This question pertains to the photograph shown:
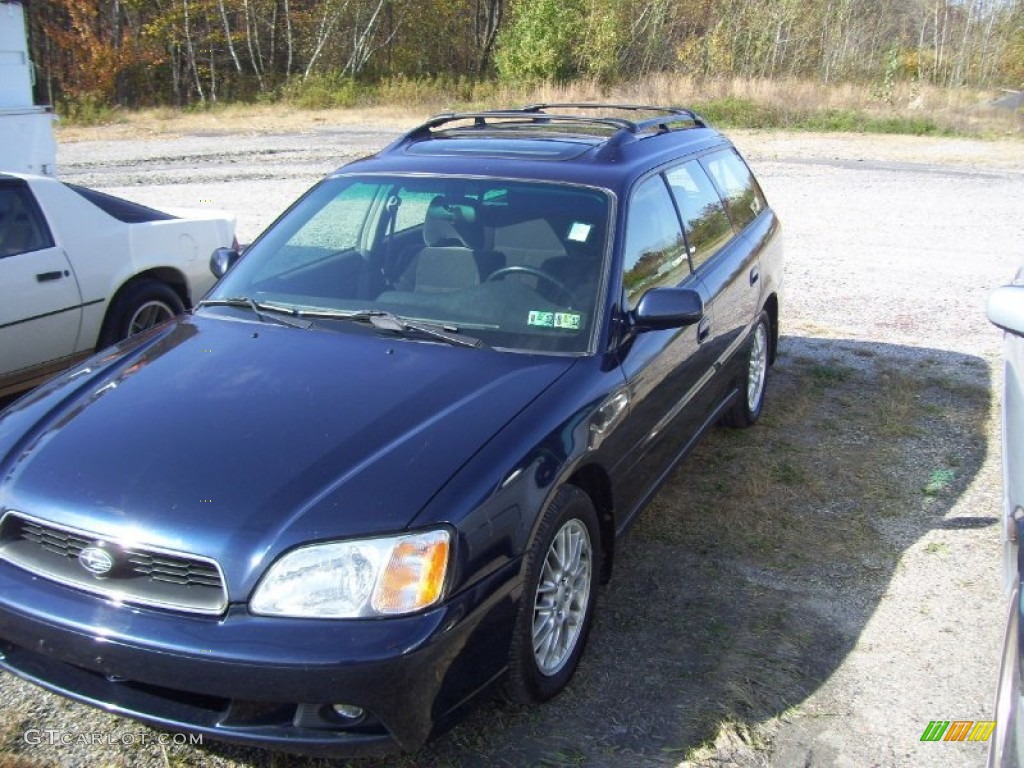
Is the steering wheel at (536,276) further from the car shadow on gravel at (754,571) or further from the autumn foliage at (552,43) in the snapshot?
the autumn foliage at (552,43)

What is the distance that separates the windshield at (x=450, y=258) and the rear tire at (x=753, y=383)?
193 cm

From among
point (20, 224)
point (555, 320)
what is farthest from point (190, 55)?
point (555, 320)

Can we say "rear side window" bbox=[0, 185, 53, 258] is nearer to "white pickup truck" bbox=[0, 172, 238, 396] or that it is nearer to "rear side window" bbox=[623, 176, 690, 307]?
"white pickup truck" bbox=[0, 172, 238, 396]

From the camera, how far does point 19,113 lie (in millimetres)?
10211

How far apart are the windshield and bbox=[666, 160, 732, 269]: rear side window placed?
2.73 feet

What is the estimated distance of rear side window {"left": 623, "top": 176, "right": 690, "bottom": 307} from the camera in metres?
4.06

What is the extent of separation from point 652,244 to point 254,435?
1.99 meters

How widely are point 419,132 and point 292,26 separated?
33904 mm

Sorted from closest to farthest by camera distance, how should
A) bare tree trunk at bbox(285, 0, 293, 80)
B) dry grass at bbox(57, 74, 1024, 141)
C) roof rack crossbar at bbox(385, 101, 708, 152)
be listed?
roof rack crossbar at bbox(385, 101, 708, 152)
dry grass at bbox(57, 74, 1024, 141)
bare tree trunk at bbox(285, 0, 293, 80)

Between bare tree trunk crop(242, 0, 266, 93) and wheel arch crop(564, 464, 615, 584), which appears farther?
bare tree trunk crop(242, 0, 266, 93)

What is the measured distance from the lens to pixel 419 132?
5008 mm

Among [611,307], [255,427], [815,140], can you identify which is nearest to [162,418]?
[255,427]

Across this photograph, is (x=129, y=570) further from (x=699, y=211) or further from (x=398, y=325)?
(x=699, y=211)

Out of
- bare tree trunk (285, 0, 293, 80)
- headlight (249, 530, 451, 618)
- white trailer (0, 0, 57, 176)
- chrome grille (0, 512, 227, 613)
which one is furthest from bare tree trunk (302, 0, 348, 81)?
headlight (249, 530, 451, 618)
